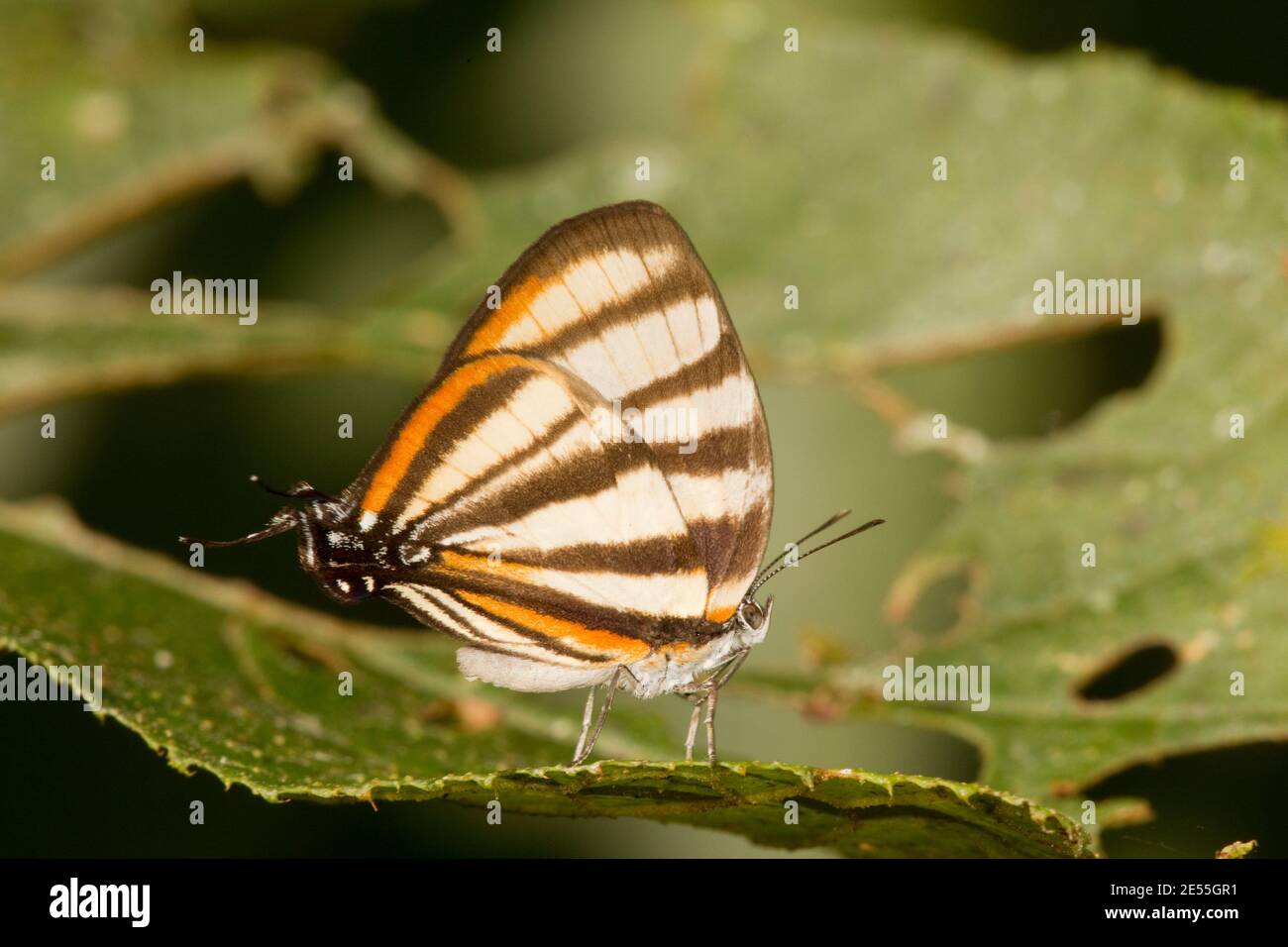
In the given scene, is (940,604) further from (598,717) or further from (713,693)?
(598,717)

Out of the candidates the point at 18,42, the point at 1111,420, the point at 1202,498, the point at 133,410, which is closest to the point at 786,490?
the point at 1111,420

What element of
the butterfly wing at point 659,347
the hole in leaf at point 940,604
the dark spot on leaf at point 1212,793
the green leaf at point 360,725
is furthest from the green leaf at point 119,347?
the dark spot on leaf at point 1212,793

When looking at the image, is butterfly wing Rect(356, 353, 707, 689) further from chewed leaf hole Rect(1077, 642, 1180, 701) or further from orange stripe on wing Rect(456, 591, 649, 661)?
chewed leaf hole Rect(1077, 642, 1180, 701)

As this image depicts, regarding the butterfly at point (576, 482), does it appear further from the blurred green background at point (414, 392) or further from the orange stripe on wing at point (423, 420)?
the blurred green background at point (414, 392)

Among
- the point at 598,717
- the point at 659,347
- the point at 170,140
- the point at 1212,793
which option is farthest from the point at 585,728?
the point at 170,140

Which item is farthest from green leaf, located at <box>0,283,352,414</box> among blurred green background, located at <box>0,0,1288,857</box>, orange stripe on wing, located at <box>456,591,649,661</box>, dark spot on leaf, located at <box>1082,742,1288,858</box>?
dark spot on leaf, located at <box>1082,742,1288,858</box>

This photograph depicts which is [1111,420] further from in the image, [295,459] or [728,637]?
[295,459]

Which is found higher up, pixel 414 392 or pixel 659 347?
pixel 414 392
